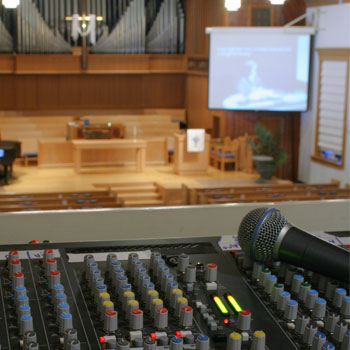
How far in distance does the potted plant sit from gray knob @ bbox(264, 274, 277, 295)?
332 inches

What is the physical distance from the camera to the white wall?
10383 millimetres

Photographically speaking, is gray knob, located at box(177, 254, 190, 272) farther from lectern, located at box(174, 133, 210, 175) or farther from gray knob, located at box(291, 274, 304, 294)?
lectern, located at box(174, 133, 210, 175)

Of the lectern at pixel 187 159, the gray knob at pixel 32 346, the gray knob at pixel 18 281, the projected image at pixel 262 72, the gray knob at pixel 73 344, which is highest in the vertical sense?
the projected image at pixel 262 72

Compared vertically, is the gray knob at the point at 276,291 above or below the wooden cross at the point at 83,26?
below

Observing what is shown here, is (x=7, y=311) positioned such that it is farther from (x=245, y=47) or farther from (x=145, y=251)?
(x=245, y=47)

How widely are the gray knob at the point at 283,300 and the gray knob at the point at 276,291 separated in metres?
0.03

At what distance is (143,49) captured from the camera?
1401 centimetres

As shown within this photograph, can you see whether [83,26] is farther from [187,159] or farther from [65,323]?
[65,323]

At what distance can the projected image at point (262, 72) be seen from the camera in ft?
37.1

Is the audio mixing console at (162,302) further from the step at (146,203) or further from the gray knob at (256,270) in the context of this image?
the step at (146,203)

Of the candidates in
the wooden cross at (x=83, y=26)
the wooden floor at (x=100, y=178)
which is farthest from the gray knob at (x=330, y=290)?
the wooden cross at (x=83, y=26)

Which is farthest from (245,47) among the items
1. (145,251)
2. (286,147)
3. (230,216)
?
(145,251)

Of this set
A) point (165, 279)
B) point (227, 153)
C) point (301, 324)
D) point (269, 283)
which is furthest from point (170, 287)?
point (227, 153)

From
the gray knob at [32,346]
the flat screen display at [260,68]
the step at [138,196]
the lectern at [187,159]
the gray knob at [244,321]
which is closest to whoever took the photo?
the gray knob at [32,346]
